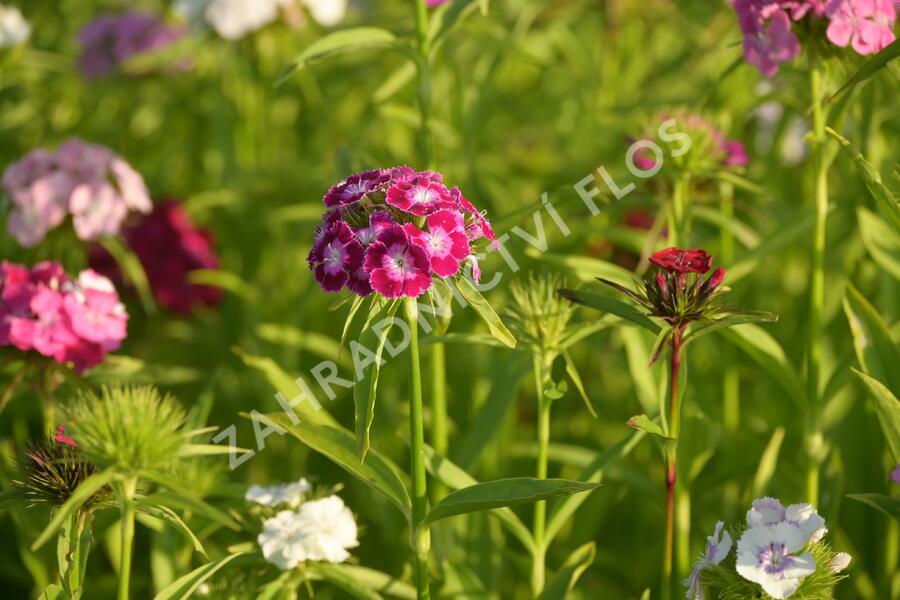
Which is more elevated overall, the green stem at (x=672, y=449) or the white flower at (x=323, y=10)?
the white flower at (x=323, y=10)

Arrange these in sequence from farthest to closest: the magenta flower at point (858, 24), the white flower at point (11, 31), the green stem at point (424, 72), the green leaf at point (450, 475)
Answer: the white flower at point (11, 31) < the green stem at point (424, 72) < the green leaf at point (450, 475) < the magenta flower at point (858, 24)

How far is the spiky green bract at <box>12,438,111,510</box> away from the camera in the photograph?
1.84 meters

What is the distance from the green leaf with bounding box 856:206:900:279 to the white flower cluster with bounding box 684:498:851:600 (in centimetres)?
94

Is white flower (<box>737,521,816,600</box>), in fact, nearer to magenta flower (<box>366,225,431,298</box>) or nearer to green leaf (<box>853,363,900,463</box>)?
green leaf (<box>853,363,900,463</box>)

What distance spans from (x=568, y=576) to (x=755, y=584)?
21.4 inches

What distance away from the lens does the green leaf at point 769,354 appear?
2258 millimetres

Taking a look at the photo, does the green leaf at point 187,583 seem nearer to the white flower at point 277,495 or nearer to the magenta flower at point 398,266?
the white flower at point 277,495

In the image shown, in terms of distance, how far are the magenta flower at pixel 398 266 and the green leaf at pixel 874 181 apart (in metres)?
0.89

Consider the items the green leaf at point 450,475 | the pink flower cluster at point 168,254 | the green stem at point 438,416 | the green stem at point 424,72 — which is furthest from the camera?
the pink flower cluster at point 168,254

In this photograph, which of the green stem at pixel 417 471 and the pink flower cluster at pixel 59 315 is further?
the pink flower cluster at pixel 59 315

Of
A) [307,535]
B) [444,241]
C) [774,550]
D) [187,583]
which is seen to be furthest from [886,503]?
[187,583]

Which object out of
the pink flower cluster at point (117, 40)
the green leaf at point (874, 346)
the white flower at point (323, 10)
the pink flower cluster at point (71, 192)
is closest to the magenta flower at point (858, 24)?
the green leaf at point (874, 346)

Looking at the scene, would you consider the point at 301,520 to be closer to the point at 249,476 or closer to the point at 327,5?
the point at 249,476

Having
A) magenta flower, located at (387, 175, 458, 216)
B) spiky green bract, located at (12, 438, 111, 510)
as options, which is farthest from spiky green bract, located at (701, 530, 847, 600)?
spiky green bract, located at (12, 438, 111, 510)
